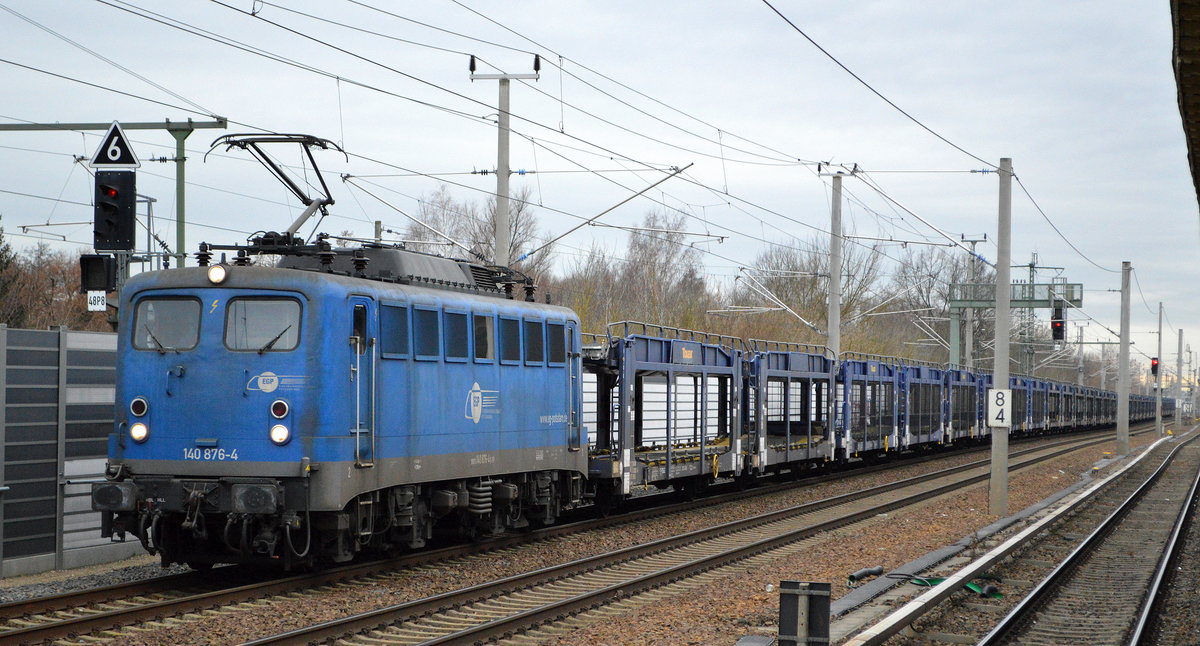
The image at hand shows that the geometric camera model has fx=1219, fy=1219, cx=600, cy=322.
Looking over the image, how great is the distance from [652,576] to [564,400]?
4.70 meters

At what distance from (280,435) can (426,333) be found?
254cm

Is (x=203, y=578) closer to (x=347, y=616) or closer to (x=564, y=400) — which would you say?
(x=347, y=616)

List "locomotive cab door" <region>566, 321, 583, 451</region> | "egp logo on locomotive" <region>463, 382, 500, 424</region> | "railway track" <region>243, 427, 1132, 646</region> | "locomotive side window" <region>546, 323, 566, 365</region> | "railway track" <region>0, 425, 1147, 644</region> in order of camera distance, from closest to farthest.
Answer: "railway track" <region>0, 425, 1147, 644</region>
"railway track" <region>243, 427, 1132, 646</region>
"egp logo on locomotive" <region>463, 382, 500, 424</region>
"locomotive side window" <region>546, 323, 566, 365</region>
"locomotive cab door" <region>566, 321, 583, 451</region>

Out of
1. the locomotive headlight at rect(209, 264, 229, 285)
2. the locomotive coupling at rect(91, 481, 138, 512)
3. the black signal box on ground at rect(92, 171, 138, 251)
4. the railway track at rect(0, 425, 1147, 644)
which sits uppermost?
the black signal box on ground at rect(92, 171, 138, 251)

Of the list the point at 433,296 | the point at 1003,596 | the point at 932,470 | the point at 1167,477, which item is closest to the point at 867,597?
the point at 1003,596

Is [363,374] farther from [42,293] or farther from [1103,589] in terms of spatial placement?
[42,293]

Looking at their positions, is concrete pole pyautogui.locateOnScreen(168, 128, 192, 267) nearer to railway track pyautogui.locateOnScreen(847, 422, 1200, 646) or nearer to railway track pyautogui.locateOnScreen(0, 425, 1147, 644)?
railway track pyautogui.locateOnScreen(0, 425, 1147, 644)

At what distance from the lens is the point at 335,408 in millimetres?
12414

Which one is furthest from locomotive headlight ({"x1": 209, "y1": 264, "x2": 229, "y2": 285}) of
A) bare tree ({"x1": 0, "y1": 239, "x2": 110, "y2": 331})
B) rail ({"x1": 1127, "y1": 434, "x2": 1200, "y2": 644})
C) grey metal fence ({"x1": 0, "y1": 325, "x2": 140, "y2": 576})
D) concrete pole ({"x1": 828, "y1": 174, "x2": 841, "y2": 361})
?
bare tree ({"x1": 0, "y1": 239, "x2": 110, "y2": 331})

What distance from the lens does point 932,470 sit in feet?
115

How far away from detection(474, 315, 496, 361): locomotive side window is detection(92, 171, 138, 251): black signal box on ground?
417 centimetres

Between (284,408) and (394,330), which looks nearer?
(284,408)

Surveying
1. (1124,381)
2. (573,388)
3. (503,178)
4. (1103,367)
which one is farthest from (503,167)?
(1103,367)

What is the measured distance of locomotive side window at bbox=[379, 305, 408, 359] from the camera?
13.4 m
